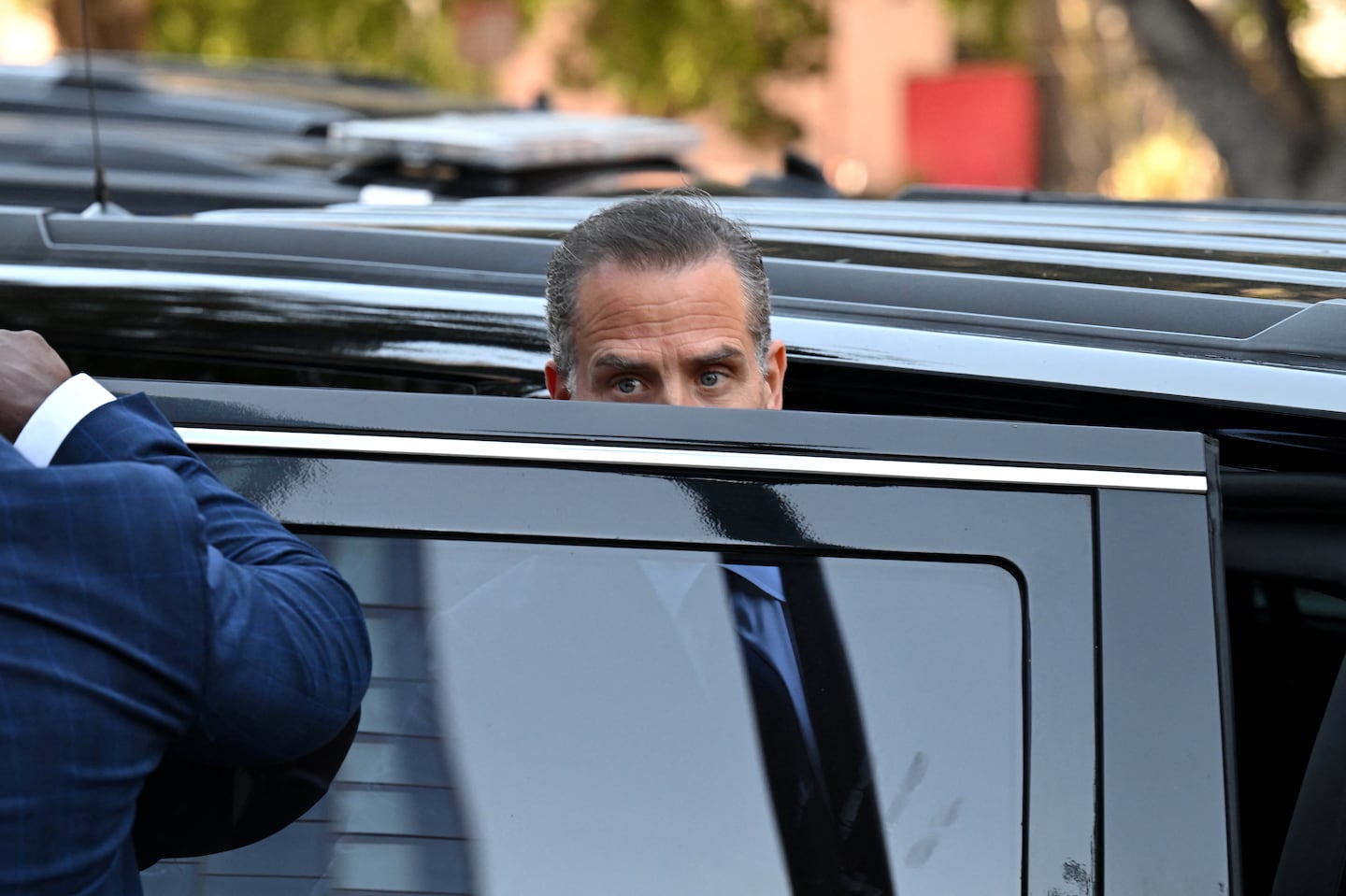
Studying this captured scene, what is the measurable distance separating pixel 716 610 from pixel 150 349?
1.00 metres

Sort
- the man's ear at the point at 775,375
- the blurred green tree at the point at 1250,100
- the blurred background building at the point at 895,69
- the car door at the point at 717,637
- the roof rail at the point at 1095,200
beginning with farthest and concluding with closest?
1. the blurred background building at the point at 895,69
2. the blurred green tree at the point at 1250,100
3. the roof rail at the point at 1095,200
4. the man's ear at the point at 775,375
5. the car door at the point at 717,637

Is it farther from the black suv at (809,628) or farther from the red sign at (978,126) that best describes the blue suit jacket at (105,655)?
the red sign at (978,126)

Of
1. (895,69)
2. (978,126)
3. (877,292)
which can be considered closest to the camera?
(877,292)

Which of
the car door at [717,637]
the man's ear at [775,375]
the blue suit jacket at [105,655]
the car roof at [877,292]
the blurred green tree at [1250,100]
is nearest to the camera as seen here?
the blue suit jacket at [105,655]

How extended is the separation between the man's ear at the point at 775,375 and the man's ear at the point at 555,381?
0.83ft

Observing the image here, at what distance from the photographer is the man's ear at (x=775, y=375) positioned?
76.0 inches

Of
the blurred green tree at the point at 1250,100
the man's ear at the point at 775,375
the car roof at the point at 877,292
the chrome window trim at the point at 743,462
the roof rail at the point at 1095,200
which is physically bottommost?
the chrome window trim at the point at 743,462

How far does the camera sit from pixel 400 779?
1.48 metres

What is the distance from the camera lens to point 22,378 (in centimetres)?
149

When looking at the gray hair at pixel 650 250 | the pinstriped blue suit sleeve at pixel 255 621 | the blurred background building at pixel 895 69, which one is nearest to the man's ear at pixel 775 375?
the gray hair at pixel 650 250

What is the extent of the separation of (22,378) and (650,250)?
909 mm

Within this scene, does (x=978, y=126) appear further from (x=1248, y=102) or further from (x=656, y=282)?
(x=656, y=282)

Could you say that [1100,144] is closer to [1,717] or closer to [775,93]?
[775,93]

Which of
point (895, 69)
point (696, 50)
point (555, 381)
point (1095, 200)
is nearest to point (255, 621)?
point (555, 381)
